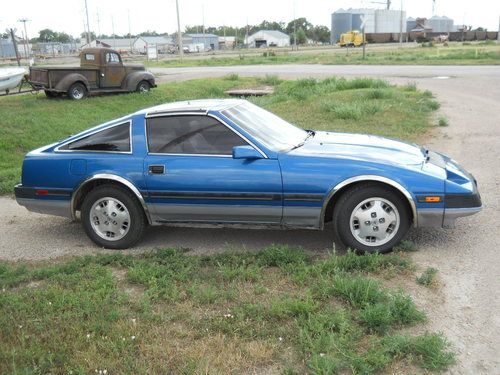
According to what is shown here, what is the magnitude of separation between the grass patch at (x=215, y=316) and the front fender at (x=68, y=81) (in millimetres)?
13394

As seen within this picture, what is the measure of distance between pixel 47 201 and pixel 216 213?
5.92 ft

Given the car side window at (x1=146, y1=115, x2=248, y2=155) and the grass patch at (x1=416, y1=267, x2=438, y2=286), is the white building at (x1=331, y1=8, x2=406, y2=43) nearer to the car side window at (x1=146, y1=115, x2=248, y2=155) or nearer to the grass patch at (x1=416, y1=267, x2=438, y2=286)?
the car side window at (x1=146, y1=115, x2=248, y2=155)

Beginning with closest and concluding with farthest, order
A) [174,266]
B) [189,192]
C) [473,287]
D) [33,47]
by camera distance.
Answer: [473,287] < [174,266] < [189,192] < [33,47]

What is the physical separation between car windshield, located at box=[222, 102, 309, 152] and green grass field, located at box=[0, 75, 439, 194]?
14.0 ft

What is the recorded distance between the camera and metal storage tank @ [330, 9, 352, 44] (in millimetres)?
97750

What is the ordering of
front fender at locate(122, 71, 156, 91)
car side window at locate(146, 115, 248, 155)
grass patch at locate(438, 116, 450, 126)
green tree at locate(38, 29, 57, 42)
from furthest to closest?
Answer: green tree at locate(38, 29, 57, 42) < front fender at locate(122, 71, 156, 91) < grass patch at locate(438, 116, 450, 126) < car side window at locate(146, 115, 248, 155)

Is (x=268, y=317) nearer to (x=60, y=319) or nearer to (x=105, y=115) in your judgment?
(x=60, y=319)

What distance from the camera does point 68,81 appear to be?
17516mm

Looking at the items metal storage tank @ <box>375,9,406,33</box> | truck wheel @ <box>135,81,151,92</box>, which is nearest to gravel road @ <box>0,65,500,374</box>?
truck wheel @ <box>135,81,151,92</box>

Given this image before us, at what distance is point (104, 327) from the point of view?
3764 mm

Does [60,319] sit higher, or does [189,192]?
[189,192]

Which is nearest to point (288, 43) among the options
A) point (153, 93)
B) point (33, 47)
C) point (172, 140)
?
point (33, 47)

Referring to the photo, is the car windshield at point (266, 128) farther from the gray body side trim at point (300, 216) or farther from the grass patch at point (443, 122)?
the grass patch at point (443, 122)

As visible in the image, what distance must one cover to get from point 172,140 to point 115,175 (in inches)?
25.1
